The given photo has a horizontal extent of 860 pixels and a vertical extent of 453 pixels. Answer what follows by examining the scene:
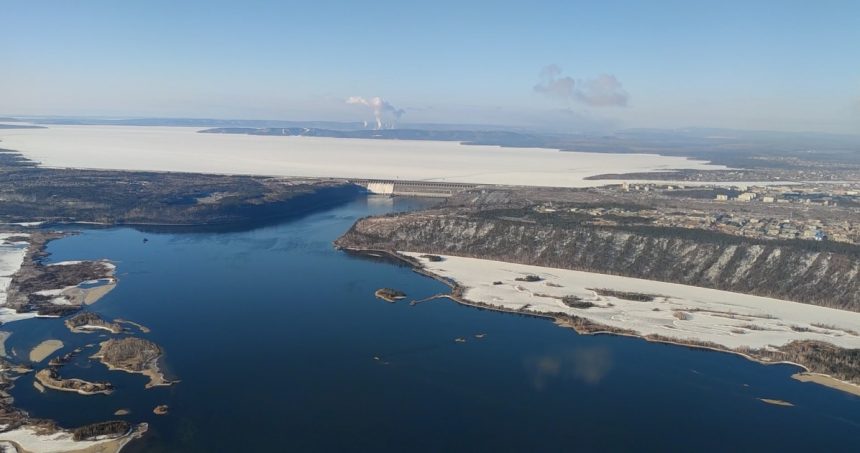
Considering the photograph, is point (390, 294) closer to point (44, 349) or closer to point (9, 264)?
point (44, 349)

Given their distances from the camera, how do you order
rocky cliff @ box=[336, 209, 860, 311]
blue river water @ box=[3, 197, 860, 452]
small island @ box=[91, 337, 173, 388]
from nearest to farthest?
1. blue river water @ box=[3, 197, 860, 452]
2. small island @ box=[91, 337, 173, 388]
3. rocky cliff @ box=[336, 209, 860, 311]

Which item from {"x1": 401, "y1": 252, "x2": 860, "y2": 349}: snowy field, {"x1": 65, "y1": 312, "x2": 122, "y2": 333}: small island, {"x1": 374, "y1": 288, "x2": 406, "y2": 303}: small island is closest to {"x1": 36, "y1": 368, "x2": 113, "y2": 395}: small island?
{"x1": 65, "y1": 312, "x2": 122, "y2": 333}: small island

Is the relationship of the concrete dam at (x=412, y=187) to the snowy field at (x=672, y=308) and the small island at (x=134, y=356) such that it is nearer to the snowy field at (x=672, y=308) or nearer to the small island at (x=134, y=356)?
the snowy field at (x=672, y=308)

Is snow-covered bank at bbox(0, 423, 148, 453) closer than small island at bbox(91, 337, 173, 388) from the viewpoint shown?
Yes

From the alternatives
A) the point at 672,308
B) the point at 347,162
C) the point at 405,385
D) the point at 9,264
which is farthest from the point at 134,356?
the point at 347,162

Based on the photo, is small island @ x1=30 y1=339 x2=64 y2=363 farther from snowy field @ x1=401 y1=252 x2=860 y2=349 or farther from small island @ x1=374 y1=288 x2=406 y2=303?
snowy field @ x1=401 y1=252 x2=860 y2=349

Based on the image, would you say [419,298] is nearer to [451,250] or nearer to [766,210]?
[451,250]

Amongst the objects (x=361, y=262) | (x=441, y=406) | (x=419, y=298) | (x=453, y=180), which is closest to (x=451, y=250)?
(x=361, y=262)
